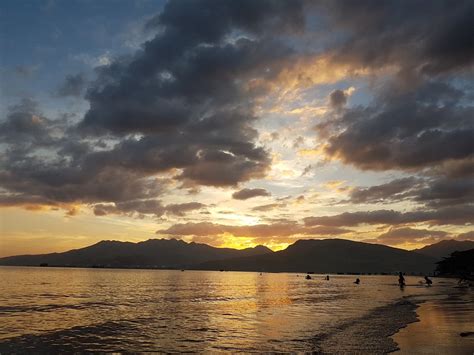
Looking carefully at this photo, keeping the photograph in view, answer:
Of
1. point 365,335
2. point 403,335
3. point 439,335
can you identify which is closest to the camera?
point 439,335

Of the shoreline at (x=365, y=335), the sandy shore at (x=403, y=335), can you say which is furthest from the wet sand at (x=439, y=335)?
the shoreline at (x=365, y=335)

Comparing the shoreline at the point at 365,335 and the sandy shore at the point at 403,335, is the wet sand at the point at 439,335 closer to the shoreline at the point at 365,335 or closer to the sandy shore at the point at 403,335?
the sandy shore at the point at 403,335

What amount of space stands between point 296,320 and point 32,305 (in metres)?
35.3

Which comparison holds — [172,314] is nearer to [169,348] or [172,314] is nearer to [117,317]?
[117,317]

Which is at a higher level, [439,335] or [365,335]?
[439,335]

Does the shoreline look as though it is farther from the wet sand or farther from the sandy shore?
the wet sand

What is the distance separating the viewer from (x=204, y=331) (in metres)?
34.4

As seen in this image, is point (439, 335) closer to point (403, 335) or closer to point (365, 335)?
point (403, 335)

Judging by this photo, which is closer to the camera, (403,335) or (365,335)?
(403,335)

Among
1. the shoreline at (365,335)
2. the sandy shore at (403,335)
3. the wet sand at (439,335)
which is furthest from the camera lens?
the shoreline at (365,335)

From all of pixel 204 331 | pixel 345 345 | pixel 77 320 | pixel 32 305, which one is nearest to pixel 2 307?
pixel 32 305

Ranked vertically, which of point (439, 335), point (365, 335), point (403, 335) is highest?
point (439, 335)

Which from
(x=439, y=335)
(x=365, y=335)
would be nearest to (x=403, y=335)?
(x=439, y=335)

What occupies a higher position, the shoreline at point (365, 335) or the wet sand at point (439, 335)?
the wet sand at point (439, 335)
